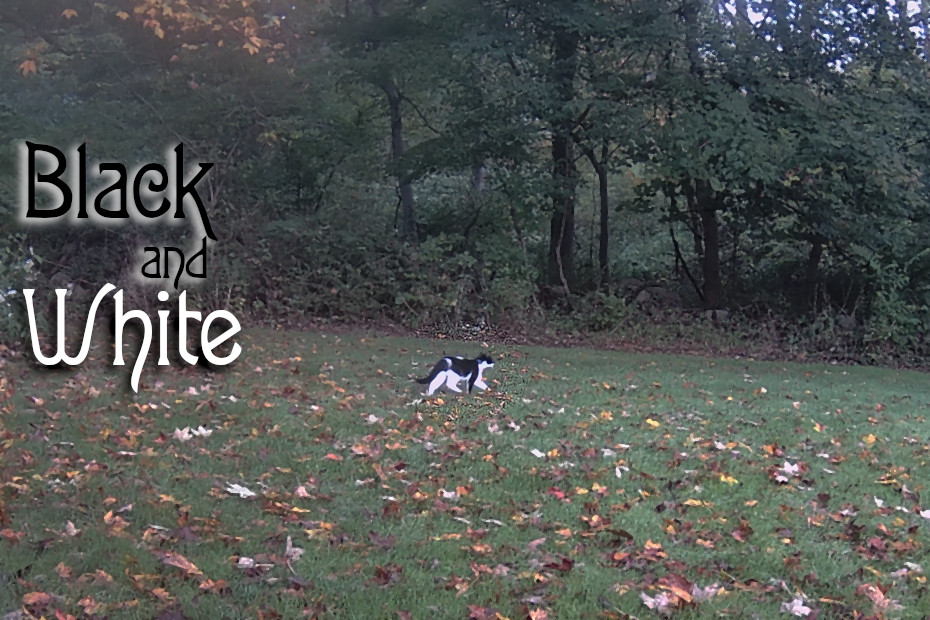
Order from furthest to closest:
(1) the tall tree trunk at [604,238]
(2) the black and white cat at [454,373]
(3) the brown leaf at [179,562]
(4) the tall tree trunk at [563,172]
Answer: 1. (1) the tall tree trunk at [604,238]
2. (4) the tall tree trunk at [563,172]
3. (2) the black and white cat at [454,373]
4. (3) the brown leaf at [179,562]

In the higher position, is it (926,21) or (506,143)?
(926,21)

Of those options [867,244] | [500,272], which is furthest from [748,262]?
[500,272]

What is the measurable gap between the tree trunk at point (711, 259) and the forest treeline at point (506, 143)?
1.6 inches

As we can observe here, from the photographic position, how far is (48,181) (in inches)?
234

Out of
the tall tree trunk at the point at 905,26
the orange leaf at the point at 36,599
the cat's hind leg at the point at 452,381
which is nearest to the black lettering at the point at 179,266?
the cat's hind leg at the point at 452,381

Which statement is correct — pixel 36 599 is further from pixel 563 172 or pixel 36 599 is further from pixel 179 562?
pixel 563 172

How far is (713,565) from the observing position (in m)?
4.43

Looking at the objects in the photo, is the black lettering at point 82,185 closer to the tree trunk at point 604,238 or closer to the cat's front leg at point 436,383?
the cat's front leg at point 436,383

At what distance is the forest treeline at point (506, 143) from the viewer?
13.8 meters

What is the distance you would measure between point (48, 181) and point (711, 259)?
1272cm

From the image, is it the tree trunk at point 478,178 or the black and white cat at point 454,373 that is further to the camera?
the tree trunk at point 478,178

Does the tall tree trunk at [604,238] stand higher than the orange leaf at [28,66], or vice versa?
the orange leaf at [28,66]

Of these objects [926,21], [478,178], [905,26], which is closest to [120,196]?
[478,178]

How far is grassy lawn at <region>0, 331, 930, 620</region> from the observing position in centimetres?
A: 387
